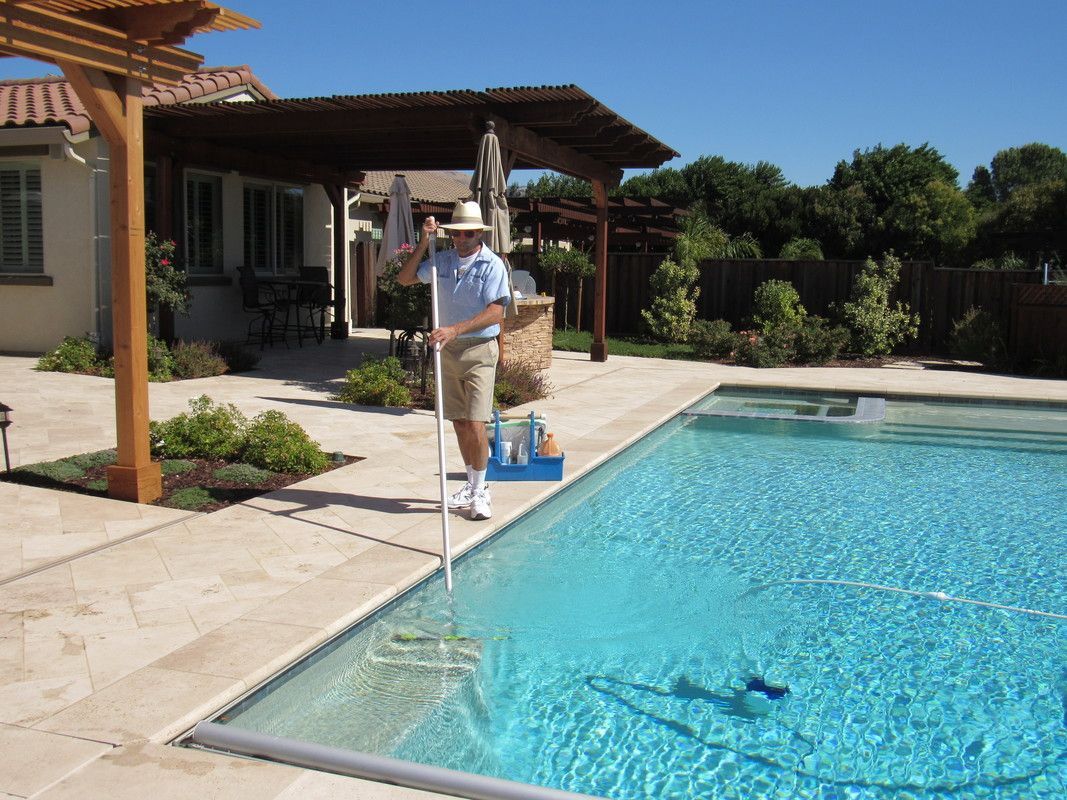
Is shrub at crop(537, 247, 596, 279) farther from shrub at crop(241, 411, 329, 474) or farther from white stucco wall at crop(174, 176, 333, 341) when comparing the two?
shrub at crop(241, 411, 329, 474)

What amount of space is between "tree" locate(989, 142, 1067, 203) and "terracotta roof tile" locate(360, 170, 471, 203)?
64.1 meters

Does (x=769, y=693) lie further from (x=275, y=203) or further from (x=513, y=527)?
(x=275, y=203)

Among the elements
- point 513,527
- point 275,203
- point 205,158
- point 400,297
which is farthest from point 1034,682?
point 275,203

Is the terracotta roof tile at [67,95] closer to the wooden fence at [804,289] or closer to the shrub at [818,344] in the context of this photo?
the wooden fence at [804,289]

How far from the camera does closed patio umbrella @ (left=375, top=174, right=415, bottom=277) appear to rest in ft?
34.7

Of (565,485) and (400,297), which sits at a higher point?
(400,297)

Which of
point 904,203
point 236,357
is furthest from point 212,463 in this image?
point 904,203

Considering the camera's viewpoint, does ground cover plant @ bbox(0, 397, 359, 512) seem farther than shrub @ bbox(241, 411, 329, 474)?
No

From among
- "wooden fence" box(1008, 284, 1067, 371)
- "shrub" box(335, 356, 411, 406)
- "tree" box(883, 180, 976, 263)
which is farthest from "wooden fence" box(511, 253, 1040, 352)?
"tree" box(883, 180, 976, 263)

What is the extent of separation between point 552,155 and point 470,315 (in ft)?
25.0

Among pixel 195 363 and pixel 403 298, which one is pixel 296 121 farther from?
pixel 195 363

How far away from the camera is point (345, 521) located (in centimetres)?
550

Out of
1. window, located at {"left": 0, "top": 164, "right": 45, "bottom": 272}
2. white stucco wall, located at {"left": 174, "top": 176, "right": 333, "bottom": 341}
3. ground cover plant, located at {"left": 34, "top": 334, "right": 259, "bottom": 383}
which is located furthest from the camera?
white stucco wall, located at {"left": 174, "top": 176, "right": 333, "bottom": 341}

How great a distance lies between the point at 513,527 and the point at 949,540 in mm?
2867
